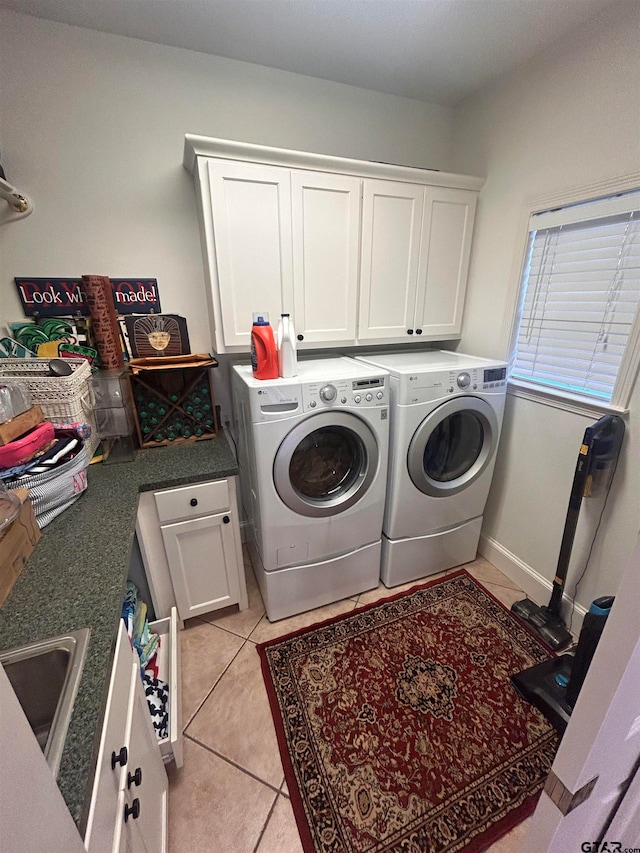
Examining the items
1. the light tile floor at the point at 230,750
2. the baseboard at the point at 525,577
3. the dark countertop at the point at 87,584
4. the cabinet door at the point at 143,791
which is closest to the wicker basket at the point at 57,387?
the dark countertop at the point at 87,584

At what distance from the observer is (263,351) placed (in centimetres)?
138

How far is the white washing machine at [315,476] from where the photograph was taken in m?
1.37

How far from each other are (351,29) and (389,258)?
0.86 meters

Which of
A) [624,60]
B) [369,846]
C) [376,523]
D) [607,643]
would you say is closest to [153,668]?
[369,846]

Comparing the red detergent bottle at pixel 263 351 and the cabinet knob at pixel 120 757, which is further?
the red detergent bottle at pixel 263 351

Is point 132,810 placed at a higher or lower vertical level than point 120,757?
lower

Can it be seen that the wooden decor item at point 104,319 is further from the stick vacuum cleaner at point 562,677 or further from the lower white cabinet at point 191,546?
the stick vacuum cleaner at point 562,677

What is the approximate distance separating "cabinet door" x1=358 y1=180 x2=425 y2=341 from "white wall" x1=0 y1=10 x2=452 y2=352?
46 cm

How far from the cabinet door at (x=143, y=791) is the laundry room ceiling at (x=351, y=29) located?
228 centimetres

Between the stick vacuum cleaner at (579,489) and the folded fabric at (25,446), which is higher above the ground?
the folded fabric at (25,446)

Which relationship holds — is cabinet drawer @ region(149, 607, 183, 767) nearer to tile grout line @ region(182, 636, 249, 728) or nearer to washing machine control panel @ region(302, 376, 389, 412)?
tile grout line @ region(182, 636, 249, 728)

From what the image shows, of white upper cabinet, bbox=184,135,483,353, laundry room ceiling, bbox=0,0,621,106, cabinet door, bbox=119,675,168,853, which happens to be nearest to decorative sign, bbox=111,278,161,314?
white upper cabinet, bbox=184,135,483,353

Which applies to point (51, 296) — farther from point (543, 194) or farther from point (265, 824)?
point (543, 194)

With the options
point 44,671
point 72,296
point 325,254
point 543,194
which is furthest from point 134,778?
point 543,194
